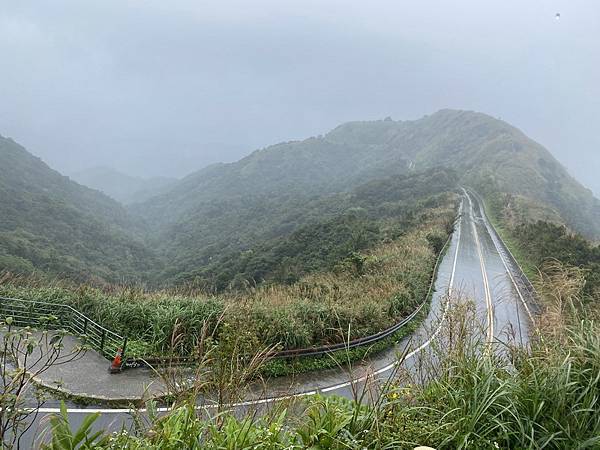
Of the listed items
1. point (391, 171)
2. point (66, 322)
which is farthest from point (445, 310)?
point (391, 171)

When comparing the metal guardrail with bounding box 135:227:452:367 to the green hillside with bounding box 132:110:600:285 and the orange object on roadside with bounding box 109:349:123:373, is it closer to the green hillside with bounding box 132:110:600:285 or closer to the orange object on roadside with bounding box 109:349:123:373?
the orange object on roadside with bounding box 109:349:123:373

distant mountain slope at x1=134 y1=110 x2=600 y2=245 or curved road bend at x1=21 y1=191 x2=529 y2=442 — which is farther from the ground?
distant mountain slope at x1=134 y1=110 x2=600 y2=245

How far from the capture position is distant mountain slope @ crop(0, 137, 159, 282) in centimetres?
4781

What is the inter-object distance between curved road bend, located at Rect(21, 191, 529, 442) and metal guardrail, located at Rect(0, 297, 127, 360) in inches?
112

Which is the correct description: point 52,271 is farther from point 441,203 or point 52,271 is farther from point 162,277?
point 441,203

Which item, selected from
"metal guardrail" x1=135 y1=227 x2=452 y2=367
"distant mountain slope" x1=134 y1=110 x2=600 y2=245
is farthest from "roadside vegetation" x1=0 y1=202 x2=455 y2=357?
"distant mountain slope" x1=134 y1=110 x2=600 y2=245

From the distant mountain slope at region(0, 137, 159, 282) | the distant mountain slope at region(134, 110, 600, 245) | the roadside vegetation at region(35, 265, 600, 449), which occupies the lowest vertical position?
the distant mountain slope at region(0, 137, 159, 282)

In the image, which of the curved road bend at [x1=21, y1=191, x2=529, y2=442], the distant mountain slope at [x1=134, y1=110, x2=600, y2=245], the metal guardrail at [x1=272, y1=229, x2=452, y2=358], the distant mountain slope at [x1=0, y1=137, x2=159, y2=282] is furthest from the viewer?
the distant mountain slope at [x1=134, y1=110, x2=600, y2=245]

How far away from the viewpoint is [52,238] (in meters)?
66.6

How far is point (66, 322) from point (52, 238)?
64.2 metres

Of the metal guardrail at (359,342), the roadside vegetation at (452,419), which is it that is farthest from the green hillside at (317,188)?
the roadside vegetation at (452,419)

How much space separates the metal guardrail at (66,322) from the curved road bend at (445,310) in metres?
2.84

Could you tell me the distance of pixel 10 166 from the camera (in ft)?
326

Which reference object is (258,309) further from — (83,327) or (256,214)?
(256,214)
